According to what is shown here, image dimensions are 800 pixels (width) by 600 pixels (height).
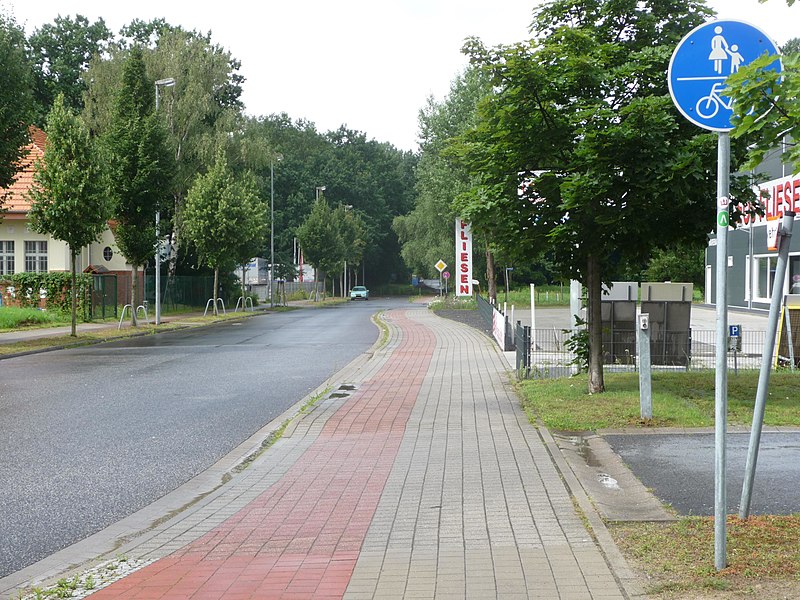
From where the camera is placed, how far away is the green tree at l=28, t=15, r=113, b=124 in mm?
55812

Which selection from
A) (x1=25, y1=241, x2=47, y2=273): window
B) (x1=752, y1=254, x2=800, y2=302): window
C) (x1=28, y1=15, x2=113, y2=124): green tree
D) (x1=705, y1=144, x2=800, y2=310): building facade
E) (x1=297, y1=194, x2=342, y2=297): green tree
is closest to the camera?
(x1=705, y1=144, x2=800, y2=310): building facade

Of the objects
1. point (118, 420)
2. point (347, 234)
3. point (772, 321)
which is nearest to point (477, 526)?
point (772, 321)

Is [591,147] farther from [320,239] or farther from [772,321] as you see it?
[320,239]

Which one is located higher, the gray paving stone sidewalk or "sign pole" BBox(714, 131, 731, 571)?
"sign pole" BBox(714, 131, 731, 571)

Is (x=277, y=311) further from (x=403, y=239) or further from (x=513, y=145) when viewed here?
(x=513, y=145)

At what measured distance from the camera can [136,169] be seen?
32.4 metres

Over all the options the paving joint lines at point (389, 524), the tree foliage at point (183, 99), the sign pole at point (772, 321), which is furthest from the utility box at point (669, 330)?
the tree foliage at point (183, 99)

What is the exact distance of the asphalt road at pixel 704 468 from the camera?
670cm

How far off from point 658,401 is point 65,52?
5421 centimetres

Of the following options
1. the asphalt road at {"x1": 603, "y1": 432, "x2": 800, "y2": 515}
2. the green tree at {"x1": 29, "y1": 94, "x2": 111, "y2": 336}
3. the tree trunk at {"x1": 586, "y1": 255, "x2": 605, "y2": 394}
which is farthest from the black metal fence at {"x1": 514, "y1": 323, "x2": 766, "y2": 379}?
the green tree at {"x1": 29, "y1": 94, "x2": 111, "y2": 336}

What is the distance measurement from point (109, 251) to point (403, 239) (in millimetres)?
41906

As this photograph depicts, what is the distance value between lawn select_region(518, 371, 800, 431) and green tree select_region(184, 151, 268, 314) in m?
30.8

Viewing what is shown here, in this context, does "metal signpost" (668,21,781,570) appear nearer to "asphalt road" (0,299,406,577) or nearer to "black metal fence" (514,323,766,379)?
"asphalt road" (0,299,406,577)

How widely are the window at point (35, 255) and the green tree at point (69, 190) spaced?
1426 cm
